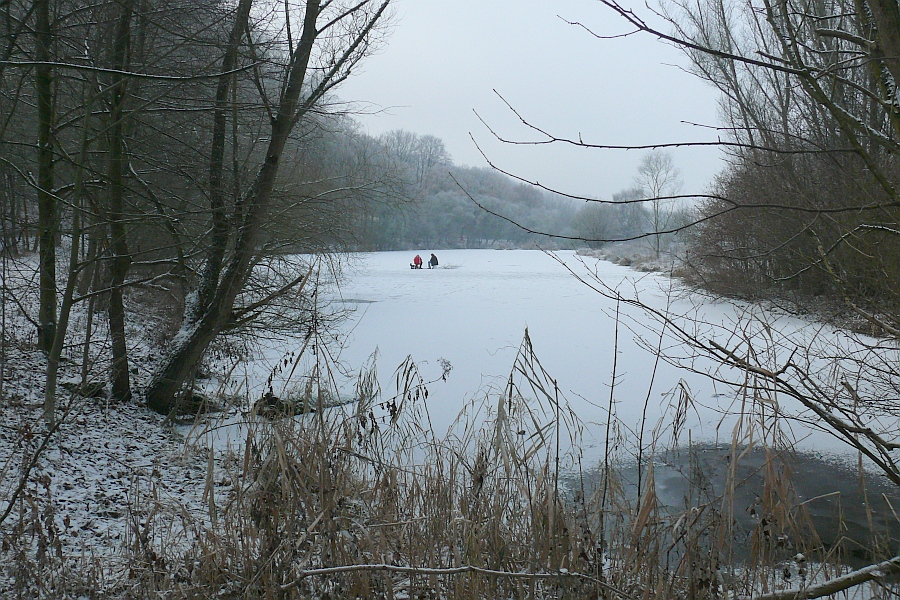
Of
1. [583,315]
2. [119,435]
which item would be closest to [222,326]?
[119,435]

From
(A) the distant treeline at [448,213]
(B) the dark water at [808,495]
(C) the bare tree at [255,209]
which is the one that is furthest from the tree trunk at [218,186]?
(A) the distant treeline at [448,213]

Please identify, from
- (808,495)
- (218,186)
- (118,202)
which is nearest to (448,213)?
(218,186)

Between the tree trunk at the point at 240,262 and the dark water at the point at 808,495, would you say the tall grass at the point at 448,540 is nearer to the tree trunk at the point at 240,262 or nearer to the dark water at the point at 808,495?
the dark water at the point at 808,495

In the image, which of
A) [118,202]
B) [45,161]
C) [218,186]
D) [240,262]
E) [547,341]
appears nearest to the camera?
[45,161]

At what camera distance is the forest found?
259 centimetres

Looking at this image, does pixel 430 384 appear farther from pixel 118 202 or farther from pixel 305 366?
pixel 118 202

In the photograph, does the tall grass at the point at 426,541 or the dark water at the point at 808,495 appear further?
the dark water at the point at 808,495

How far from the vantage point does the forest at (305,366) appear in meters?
2.59

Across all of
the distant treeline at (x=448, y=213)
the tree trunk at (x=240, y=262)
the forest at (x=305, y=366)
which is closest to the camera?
the forest at (x=305, y=366)

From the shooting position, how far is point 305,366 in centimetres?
626

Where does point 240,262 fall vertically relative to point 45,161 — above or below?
below

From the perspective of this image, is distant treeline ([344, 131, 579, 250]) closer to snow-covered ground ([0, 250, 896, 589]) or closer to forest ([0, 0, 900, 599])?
snow-covered ground ([0, 250, 896, 589])

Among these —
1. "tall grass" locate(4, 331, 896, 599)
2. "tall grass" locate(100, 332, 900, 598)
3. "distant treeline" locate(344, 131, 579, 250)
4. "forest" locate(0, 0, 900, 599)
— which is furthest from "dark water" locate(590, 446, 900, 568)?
"distant treeline" locate(344, 131, 579, 250)

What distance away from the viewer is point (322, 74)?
6.59 meters
